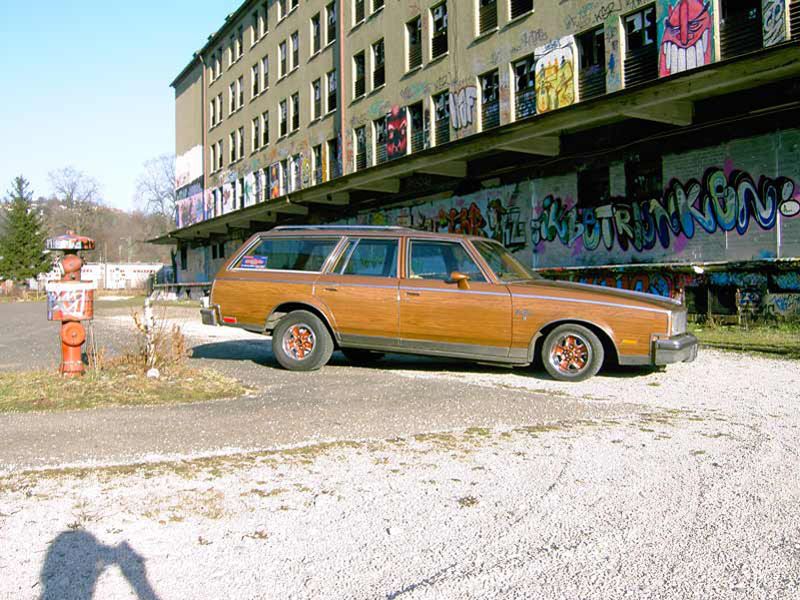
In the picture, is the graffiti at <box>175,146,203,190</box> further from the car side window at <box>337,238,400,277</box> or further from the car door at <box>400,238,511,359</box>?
the car door at <box>400,238,511,359</box>

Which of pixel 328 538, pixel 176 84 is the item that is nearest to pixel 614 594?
pixel 328 538

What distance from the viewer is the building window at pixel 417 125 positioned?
27719 mm

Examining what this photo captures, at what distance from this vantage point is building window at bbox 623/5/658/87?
18.7 m

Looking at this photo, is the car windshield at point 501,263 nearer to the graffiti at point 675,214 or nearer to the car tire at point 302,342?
the car tire at point 302,342

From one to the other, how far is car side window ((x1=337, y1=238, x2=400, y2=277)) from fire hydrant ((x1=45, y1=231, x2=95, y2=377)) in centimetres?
293

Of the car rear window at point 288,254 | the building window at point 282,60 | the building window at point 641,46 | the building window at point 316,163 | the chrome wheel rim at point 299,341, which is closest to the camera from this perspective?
the chrome wheel rim at point 299,341

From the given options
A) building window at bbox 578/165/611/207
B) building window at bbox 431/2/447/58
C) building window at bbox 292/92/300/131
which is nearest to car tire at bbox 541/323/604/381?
building window at bbox 578/165/611/207

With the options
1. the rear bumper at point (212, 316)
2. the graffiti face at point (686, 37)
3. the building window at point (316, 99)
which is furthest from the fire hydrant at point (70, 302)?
the building window at point (316, 99)

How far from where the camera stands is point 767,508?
3537mm

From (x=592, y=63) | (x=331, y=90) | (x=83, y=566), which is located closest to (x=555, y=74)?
(x=592, y=63)

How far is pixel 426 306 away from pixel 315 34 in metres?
32.2

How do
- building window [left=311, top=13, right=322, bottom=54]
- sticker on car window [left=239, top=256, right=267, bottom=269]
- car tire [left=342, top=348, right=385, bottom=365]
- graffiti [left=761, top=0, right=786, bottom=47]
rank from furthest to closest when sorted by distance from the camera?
building window [left=311, top=13, right=322, bottom=54]
graffiti [left=761, top=0, right=786, bottom=47]
car tire [left=342, top=348, right=385, bottom=365]
sticker on car window [left=239, top=256, right=267, bottom=269]

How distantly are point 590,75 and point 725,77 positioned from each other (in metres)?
8.33

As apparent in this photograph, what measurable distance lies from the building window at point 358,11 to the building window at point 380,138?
18.0ft
